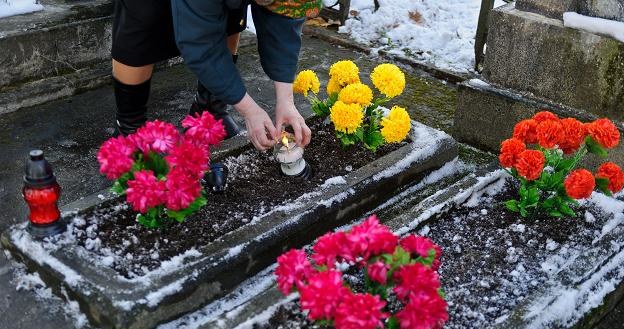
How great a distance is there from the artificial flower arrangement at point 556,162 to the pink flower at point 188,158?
1.11 metres

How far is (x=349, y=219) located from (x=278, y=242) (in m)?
0.41

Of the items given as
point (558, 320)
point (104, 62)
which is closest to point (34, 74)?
point (104, 62)

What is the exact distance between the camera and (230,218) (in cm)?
287

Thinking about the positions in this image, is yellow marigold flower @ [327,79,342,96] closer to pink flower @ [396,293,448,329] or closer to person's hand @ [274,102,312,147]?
Result: person's hand @ [274,102,312,147]

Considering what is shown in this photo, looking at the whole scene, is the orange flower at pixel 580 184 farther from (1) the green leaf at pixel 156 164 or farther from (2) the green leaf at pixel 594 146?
(1) the green leaf at pixel 156 164

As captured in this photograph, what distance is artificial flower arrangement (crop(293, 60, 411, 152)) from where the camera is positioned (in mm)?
3115

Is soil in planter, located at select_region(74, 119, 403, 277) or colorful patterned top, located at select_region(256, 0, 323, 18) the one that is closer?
soil in planter, located at select_region(74, 119, 403, 277)

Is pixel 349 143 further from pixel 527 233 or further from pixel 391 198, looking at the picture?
pixel 527 233

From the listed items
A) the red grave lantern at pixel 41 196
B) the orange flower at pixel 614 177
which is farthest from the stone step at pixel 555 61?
the red grave lantern at pixel 41 196

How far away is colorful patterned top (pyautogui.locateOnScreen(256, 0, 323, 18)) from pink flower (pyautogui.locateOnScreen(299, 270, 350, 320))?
1176 millimetres

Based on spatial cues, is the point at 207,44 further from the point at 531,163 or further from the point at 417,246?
the point at 531,163

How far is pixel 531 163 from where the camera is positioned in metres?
2.69

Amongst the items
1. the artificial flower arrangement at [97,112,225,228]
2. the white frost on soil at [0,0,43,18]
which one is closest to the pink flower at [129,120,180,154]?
the artificial flower arrangement at [97,112,225,228]

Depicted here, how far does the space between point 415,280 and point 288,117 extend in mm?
1105
